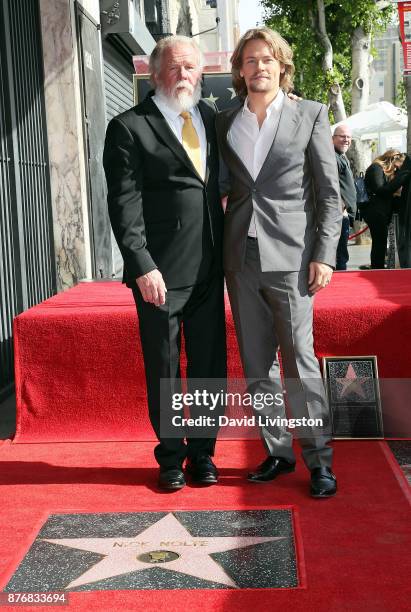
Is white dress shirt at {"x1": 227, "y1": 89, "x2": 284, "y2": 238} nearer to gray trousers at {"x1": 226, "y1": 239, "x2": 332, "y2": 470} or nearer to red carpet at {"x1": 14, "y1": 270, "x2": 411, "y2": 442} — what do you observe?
gray trousers at {"x1": 226, "y1": 239, "x2": 332, "y2": 470}

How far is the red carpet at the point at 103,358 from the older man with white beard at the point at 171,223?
86cm

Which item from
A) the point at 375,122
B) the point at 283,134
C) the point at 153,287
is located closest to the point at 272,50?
the point at 283,134

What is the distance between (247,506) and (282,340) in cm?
74

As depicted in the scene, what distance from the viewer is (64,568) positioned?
3307mm

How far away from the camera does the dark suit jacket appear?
3.98 meters

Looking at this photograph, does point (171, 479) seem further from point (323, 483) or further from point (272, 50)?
point (272, 50)

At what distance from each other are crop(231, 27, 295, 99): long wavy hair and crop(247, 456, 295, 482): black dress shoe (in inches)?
66.4

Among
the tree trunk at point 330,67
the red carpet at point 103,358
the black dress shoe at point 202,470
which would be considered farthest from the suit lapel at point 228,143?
the tree trunk at point 330,67

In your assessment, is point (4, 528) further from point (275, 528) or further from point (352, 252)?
point (352, 252)

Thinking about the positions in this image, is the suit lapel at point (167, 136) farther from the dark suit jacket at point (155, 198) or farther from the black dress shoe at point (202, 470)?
the black dress shoe at point (202, 470)

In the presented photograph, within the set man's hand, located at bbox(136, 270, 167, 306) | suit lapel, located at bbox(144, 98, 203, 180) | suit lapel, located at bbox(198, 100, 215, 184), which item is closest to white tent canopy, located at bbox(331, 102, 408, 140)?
suit lapel, located at bbox(198, 100, 215, 184)

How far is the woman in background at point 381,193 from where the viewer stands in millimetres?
10977

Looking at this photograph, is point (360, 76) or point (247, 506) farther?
point (360, 76)

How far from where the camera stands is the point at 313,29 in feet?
81.9
